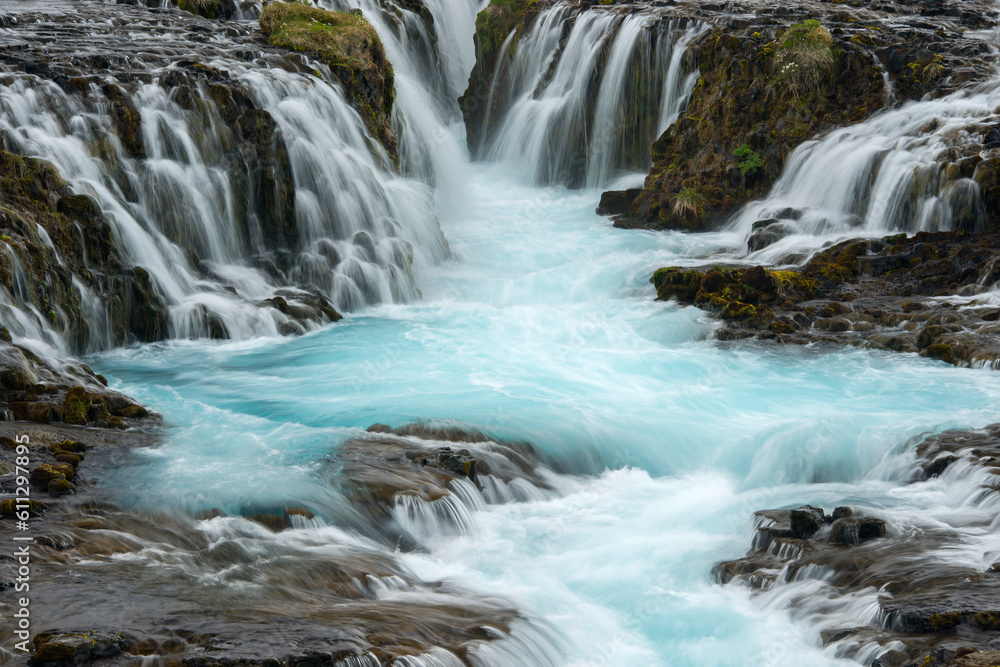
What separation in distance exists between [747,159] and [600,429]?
9314 mm

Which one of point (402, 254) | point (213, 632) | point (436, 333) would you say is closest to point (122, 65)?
point (402, 254)

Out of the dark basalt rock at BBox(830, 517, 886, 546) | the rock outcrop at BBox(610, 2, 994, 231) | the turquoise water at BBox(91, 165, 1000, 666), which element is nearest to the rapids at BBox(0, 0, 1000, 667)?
the turquoise water at BBox(91, 165, 1000, 666)

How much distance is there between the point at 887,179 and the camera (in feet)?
47.8

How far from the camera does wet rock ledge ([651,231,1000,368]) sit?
38.1 feet

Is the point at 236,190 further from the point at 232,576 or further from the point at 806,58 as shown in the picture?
the point at 806,58

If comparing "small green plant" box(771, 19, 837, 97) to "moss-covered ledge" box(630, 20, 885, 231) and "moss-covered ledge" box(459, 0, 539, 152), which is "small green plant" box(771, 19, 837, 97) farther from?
"moss-covered ledge" box(459, 0, 539, 152)

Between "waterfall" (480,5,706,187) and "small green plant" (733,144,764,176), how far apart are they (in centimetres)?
274

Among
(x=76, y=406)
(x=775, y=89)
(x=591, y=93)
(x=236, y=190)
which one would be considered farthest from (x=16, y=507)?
(x=591, y=93)

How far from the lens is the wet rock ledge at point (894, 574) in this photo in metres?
5.58

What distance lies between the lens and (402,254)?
15.7m

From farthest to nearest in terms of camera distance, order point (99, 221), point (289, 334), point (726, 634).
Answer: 1. point (289, 334)
2. point (99, 221)
3. point (726, 634)

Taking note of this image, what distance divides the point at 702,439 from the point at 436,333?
524 cm

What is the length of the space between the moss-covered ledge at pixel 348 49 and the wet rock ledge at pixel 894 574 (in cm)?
1243

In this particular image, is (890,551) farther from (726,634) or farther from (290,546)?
(290,546)
